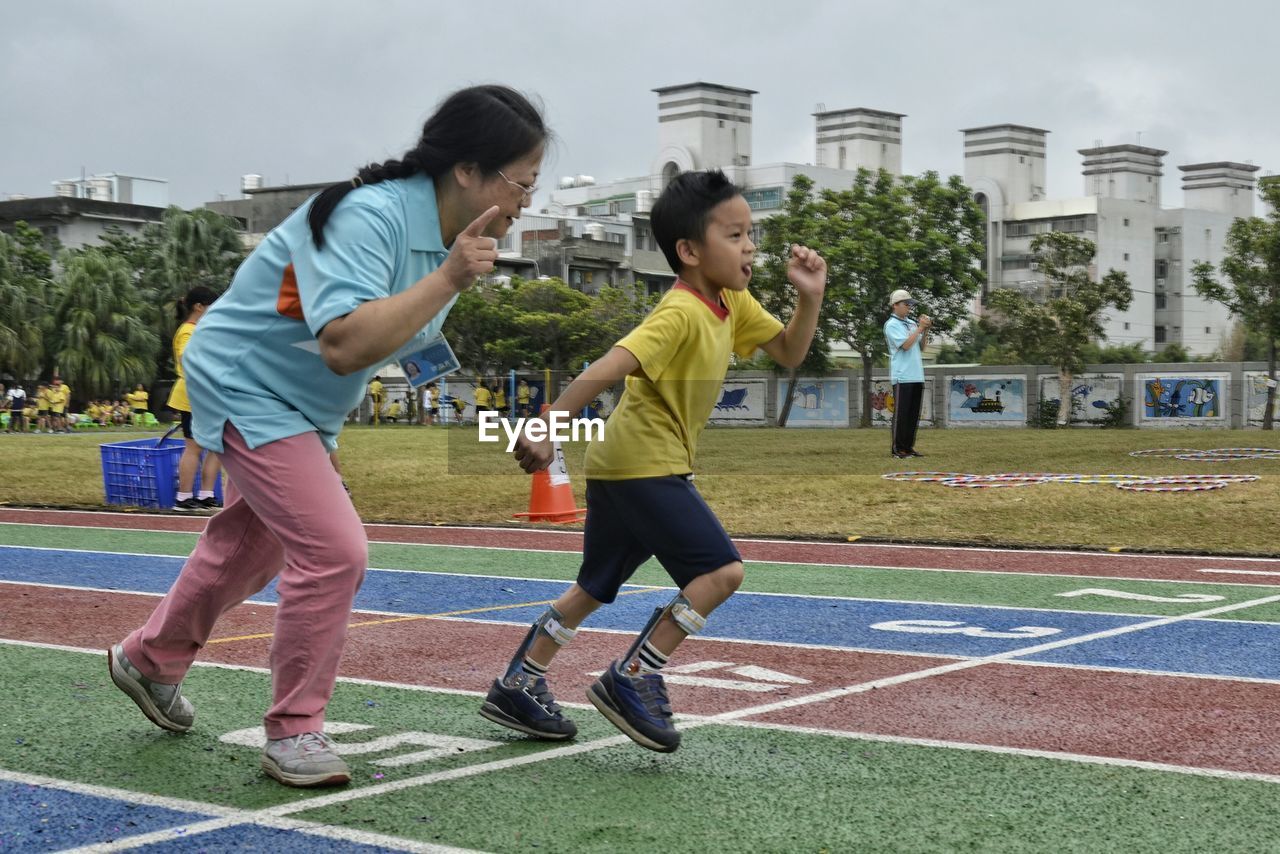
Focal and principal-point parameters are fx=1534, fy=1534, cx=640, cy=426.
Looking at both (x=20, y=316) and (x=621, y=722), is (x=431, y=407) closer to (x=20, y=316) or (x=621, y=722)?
(x=20, y=316)

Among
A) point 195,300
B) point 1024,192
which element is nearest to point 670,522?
point 195,300

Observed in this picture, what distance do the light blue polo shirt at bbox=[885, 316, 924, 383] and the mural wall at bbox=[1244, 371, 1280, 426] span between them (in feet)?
82.1

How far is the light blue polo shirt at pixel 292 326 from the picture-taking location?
13.2ft

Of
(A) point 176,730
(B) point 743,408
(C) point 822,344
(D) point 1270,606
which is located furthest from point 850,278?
(A) point 176,730

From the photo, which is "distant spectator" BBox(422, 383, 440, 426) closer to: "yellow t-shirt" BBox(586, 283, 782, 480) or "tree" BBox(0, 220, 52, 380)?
"tree" BBox(0, 220, 52, 380)

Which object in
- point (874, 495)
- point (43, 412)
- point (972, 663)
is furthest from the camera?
point (43, 412)

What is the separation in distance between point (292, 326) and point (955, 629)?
13.7 feet

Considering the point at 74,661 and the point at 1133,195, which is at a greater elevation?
the point at 1133,195

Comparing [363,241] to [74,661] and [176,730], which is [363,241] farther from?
[74,661]

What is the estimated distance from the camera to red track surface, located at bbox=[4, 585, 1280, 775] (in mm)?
4910

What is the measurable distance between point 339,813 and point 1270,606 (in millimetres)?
5733

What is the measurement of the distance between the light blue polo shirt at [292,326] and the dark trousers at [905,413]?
15893 millimetres

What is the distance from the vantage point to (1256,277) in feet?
131

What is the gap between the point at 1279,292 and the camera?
3956 centimetres
